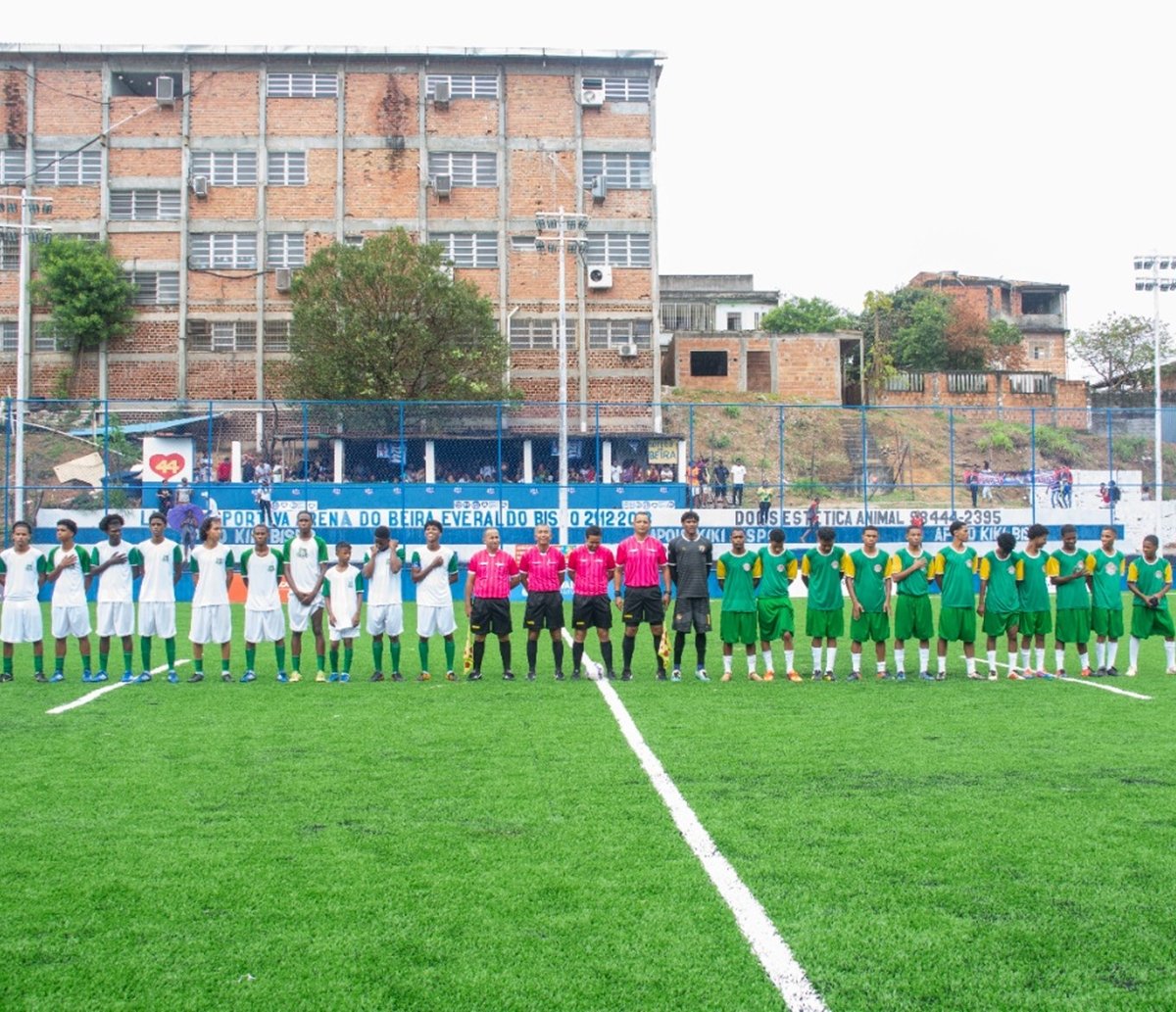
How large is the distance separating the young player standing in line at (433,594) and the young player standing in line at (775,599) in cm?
355

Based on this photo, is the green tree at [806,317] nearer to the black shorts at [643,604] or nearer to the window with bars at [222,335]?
the window with bars at [222,335]

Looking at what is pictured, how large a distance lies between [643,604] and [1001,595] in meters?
4.30

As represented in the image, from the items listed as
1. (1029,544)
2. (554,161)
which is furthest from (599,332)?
(1029,544)

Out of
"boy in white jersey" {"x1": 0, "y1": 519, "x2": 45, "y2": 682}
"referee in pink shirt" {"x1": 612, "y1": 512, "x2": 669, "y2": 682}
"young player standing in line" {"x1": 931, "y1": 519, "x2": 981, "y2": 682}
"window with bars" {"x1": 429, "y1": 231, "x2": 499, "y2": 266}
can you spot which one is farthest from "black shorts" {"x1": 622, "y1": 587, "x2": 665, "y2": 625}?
"window with bars" {"x1": 429, "y1": 231, "x2": 499, "y2": 266}

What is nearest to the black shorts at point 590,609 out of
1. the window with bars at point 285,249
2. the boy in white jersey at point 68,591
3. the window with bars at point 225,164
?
the boy in white jersey at point 68,591

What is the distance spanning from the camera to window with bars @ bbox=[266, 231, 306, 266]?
1661 inches

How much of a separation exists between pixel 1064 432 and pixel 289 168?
90.1 feet

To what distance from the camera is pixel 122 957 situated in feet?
15.4

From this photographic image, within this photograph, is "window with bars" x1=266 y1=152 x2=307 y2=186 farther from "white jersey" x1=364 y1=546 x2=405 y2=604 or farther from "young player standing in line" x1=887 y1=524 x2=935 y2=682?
"young player standing in line" x1=887 y1=524 x2=935 y2=682

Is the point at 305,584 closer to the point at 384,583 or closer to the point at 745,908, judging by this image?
the point at 384,583

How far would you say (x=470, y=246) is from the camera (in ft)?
140

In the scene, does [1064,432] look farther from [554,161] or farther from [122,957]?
[122,957]

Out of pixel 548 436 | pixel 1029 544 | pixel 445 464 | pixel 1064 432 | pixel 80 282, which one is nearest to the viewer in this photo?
pixel 1029 544

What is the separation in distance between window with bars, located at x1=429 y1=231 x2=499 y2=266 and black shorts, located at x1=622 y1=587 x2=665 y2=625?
1203 inches
